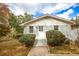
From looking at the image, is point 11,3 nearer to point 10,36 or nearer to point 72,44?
point 10,36

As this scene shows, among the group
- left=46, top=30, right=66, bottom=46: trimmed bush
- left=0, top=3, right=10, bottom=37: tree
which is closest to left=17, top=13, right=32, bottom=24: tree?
left=0, top=3, right=10, bottom=37: tree

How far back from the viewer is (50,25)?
1998 mm

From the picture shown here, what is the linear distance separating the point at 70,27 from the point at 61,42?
8.7 inches

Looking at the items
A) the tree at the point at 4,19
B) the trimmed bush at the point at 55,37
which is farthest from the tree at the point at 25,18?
the trimmed bush at the point at 55,37

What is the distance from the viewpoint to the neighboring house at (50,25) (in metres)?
1.98

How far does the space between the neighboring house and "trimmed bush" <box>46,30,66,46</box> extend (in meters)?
0.05

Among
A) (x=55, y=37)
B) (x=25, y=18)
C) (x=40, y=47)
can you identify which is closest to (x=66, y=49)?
(x=55, y=37)

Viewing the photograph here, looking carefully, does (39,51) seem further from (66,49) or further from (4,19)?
(4,19)

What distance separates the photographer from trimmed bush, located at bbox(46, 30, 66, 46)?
1.98 metres

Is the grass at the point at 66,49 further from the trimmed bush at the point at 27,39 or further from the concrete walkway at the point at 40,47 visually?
the trimmed bush at the point at 27,39

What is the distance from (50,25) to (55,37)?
0.17m

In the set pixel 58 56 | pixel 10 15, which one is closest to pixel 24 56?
pixel 58 56

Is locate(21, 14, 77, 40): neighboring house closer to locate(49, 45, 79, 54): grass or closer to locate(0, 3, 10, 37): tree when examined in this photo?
locate(49, 45, 79, 54): grass

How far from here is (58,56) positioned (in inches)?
78.7
